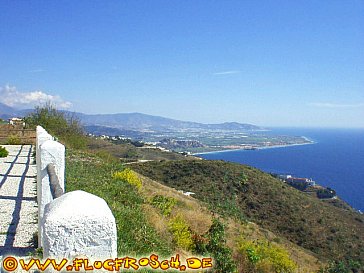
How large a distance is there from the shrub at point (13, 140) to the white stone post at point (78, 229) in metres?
20.0

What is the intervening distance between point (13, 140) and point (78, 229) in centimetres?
2020

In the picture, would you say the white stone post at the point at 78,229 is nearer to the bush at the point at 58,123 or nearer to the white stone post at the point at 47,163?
the white stone post at the point at 47,163

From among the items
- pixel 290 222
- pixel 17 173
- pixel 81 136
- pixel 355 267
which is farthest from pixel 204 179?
pixel 17 173

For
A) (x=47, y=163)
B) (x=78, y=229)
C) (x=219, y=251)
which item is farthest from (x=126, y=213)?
(x=78, y=229)

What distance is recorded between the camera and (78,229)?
4.82ft

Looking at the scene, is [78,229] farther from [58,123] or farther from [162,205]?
[58,123]

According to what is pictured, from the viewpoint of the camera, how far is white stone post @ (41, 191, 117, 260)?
4.74 ft

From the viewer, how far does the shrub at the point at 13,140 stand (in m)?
19.4

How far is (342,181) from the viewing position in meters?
125

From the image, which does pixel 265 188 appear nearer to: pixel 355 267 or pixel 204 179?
pixel 204 179

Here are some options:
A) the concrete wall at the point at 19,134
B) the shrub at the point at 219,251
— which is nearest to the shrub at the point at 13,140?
the concrete wall at the point at 19,134

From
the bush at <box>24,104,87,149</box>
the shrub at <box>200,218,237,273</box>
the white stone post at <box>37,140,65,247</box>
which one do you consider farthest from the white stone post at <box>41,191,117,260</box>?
the bush at <box>24,104,87,149</box>

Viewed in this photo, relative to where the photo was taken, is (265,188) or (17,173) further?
(265,188)

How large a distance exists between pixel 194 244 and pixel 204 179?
28.2 metres
